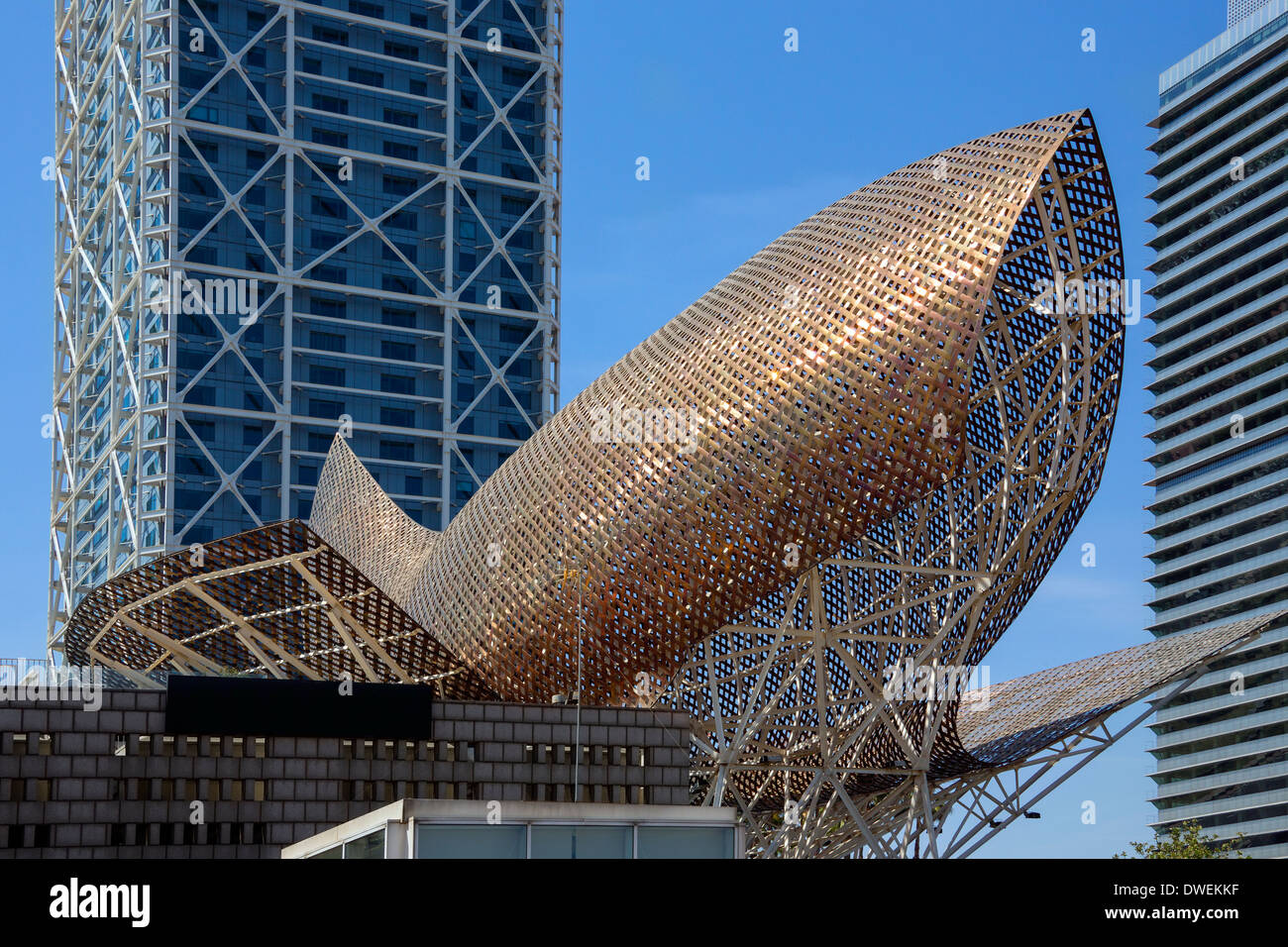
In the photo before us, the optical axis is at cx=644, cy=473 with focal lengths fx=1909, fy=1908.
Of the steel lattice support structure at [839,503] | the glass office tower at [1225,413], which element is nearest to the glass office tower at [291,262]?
the glass office tower at [1225,413]

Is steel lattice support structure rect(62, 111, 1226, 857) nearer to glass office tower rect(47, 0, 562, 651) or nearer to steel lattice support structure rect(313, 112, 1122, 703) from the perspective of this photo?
steel lattice support structure rect(313, 112, 1122, 703)

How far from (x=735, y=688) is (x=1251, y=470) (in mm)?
97388

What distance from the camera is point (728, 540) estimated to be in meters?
43.2

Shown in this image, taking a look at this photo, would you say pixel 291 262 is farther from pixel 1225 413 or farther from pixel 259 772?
pixel 259 772

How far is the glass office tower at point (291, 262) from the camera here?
376 ft

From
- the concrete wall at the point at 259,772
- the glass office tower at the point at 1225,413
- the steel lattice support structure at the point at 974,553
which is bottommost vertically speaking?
the concrete wall at the point at 259,772

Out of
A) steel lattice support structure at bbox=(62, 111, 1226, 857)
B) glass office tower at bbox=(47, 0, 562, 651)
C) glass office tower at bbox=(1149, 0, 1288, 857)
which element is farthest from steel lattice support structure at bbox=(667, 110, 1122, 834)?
glass office tower at bbox=(1149, 0, 1288, 857)

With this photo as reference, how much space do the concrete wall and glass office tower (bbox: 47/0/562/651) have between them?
68.6 meters

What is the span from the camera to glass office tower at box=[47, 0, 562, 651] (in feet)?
376

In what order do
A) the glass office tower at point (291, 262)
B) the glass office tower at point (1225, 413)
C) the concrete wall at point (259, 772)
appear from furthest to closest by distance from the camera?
the glass office tower at point (1225, 413) < the glass office tower at point (291, 262) < the concrete wall at point (259, 772)

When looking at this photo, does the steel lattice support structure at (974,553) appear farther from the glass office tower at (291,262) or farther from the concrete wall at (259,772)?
the glass office tower at (291,262)

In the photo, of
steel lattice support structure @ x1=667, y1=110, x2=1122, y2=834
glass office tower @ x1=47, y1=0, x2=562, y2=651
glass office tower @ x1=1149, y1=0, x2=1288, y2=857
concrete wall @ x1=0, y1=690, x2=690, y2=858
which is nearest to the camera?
concrete wall @ x1=0, y1=690, x2=690, y2=858

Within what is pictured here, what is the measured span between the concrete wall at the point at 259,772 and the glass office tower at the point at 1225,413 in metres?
92.8
